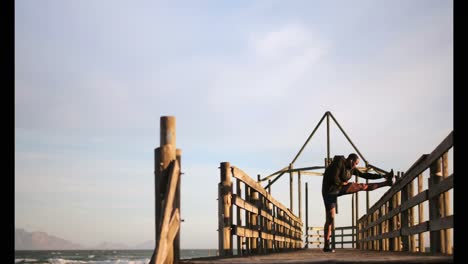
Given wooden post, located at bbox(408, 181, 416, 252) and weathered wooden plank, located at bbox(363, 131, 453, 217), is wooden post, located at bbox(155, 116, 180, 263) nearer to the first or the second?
weathered wooden plank, located at bbox(363, 131, 453, 217)

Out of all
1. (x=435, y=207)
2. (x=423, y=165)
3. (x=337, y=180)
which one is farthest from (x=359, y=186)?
(x=435, y=207)

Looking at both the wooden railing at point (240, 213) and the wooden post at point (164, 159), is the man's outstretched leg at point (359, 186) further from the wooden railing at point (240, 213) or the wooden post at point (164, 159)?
the wooden post at point (164, 159)

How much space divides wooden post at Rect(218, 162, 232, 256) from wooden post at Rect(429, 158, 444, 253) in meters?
2.70

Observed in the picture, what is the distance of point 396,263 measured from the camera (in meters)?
6.79

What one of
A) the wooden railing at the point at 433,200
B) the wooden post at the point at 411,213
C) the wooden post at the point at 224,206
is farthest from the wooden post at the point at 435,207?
the wooden post at the point at 224,206

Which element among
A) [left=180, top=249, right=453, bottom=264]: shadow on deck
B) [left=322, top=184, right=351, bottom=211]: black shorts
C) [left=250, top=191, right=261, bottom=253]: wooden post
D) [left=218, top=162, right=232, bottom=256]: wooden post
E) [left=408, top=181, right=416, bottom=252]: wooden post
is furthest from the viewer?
[left=250, top=191, right=261, bottom=253]: wooden post

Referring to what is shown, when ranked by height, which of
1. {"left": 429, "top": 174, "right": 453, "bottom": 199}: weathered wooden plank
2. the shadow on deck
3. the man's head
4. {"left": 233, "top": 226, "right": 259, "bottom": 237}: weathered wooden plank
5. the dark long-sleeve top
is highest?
the man's head

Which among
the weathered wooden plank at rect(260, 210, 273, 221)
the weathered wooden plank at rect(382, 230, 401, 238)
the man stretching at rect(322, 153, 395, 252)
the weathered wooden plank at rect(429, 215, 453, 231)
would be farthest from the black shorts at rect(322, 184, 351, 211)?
the weathered wooden plank at rect(429, 215, 453, 231)

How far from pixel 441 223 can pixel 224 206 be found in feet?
9.79

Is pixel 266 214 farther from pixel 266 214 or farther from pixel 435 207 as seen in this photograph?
pixel 435 207

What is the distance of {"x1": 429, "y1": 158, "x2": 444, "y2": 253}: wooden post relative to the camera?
8.11m
